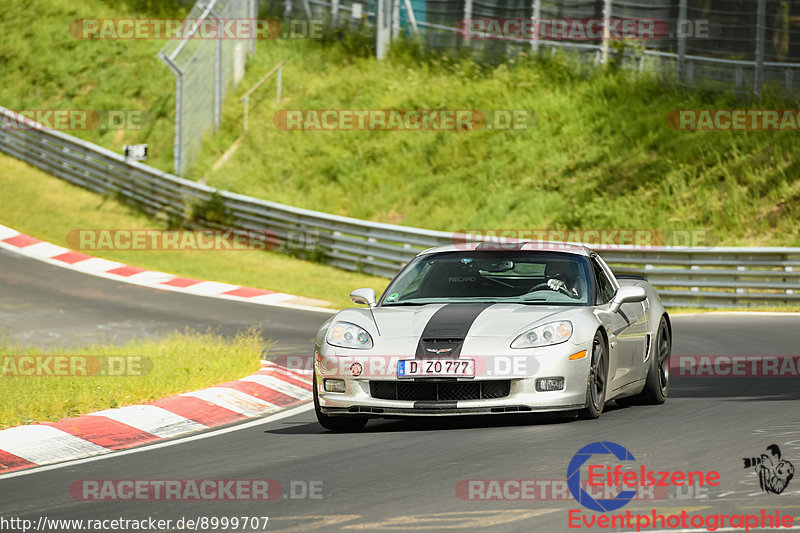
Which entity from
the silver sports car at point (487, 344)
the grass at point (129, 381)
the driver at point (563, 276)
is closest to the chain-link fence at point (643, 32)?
the grass at point (129, 381)

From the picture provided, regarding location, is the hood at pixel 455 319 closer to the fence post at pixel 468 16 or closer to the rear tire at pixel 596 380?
the rear tire at pixel 596 380

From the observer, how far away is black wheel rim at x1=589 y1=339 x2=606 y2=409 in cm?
873

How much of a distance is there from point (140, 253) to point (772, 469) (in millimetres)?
22387

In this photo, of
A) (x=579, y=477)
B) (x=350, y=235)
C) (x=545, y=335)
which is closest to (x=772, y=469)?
(x=579, y=477)

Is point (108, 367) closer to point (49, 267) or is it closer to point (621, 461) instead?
point (621, 461)

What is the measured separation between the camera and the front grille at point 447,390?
845 cm

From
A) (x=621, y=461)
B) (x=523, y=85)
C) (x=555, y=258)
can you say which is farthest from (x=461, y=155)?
(x=621, y=461)

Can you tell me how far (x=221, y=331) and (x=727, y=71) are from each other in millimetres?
17323

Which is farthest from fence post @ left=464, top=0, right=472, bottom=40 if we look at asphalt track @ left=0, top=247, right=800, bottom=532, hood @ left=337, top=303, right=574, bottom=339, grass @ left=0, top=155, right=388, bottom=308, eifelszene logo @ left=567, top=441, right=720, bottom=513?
eifelszene logo @ left=567, top=441, right=720, bottom=513

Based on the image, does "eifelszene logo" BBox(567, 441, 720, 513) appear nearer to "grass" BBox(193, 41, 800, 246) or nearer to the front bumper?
the front bumper

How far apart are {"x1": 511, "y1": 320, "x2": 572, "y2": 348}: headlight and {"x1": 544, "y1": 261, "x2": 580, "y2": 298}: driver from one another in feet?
3.02

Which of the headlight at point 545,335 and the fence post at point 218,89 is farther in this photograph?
the fence post at point 218,89

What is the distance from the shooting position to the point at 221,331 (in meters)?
17.2

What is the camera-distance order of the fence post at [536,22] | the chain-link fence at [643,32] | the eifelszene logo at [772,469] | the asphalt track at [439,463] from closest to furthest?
1. the asphalt track at [439,463]
2. the eifelszene logo at [772,469]
3. the chain-link fence at [643,32]
4. the fence post at [536,22]
